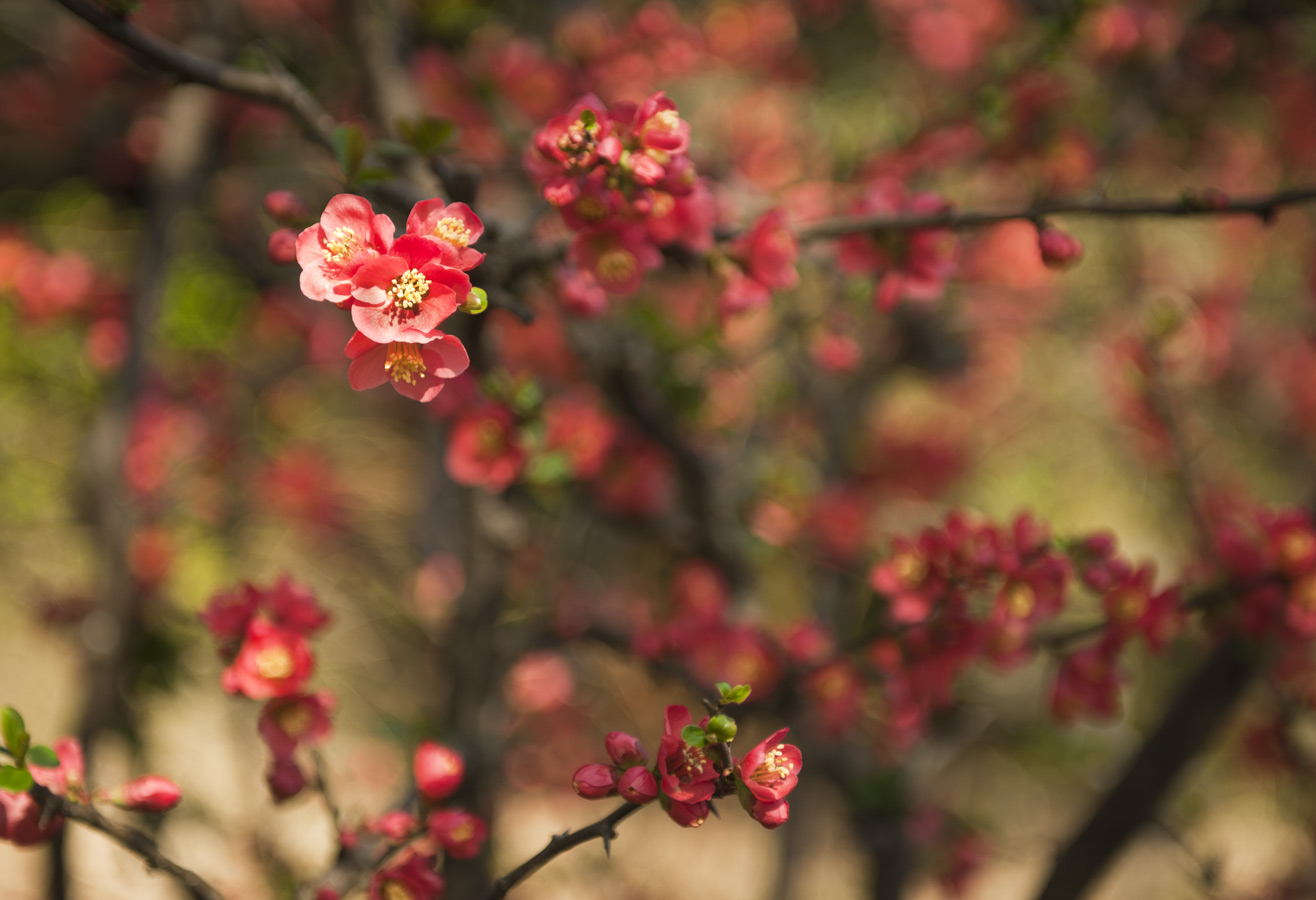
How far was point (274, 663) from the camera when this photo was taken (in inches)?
42.7

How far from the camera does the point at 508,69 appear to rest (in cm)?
229

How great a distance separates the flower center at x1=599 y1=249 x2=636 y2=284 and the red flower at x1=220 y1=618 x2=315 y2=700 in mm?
620

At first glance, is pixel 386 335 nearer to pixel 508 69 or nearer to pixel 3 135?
pixel 508 69

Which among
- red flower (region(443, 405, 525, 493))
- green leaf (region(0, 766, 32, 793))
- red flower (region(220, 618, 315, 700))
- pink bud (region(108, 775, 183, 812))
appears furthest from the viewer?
red flower (region(443, 405, 525, 493))

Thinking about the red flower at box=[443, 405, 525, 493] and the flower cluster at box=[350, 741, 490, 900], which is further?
the red flower at box=[443, 405, 525, 493]

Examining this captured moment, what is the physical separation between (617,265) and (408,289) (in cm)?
33

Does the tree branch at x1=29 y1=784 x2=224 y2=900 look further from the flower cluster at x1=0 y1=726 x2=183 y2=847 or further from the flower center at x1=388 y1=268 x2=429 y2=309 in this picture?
the flower center at x1=388 y1=268 x2=429 y2=309

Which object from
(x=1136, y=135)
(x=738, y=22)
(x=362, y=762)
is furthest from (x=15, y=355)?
(x=1136, y=135)

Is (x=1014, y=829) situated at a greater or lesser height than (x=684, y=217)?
lesser

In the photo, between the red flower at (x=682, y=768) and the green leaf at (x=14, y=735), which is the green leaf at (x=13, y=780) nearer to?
the green leaf at (x=14, y=735)

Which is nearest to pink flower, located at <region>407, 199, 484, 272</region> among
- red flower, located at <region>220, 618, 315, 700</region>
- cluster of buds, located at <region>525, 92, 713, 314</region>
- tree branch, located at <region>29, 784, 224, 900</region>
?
cluster of buds, located at <region>525, 92, 713, 314</region>

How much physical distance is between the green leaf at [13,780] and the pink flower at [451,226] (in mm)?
626

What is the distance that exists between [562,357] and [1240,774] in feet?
11.3

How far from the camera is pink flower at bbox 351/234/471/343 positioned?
806mm
